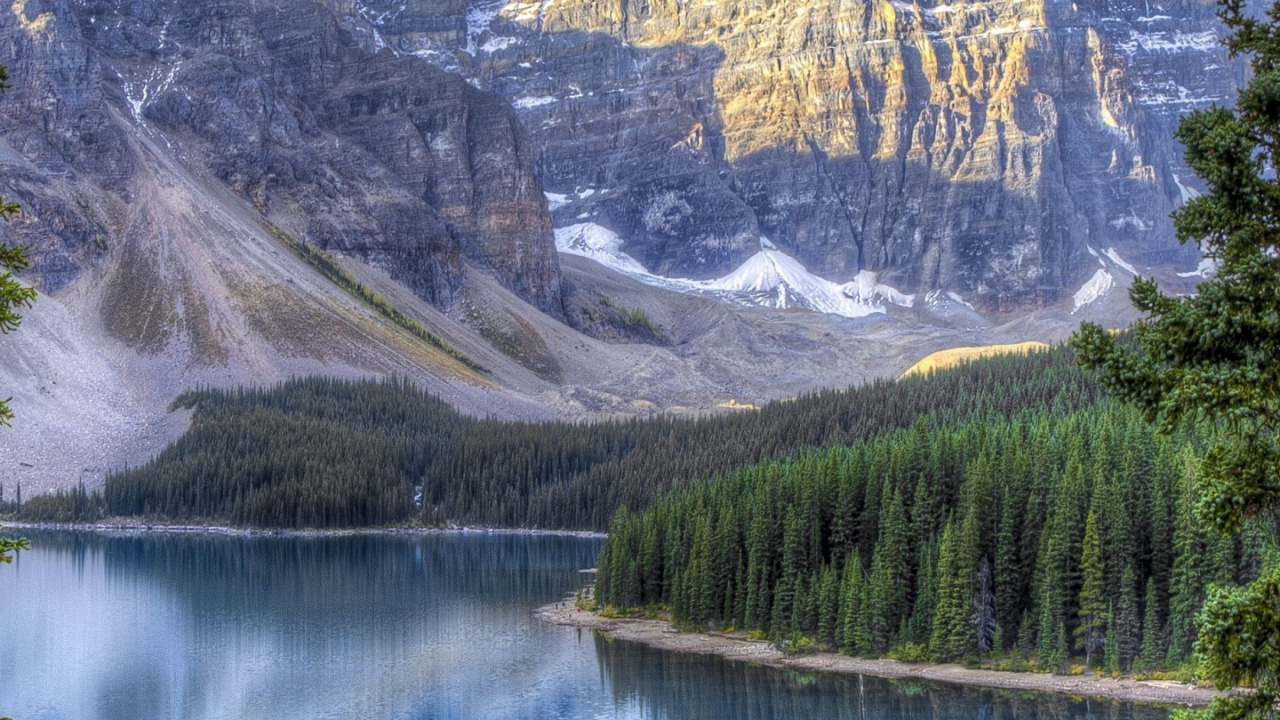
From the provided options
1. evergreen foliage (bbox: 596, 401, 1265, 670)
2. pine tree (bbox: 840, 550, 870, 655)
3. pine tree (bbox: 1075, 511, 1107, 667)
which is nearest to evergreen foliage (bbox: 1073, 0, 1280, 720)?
evergreen foliage (bbox: 596, 401, 1265, 670)

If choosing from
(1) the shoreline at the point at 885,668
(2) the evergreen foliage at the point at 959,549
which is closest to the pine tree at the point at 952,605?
(2) the evergreen foliage at the point at 959,549

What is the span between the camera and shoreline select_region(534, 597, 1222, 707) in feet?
219

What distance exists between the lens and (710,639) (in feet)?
283

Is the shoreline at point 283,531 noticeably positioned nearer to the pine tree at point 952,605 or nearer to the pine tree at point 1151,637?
Result: the pine tree at point 952,605

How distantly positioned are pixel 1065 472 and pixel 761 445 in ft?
244

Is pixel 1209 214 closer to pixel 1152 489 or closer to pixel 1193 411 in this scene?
pixel 1193 411

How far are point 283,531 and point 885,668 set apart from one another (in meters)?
108

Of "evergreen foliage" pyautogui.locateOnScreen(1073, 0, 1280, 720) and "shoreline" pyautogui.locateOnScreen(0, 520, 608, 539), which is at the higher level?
"evergreen foliage" pyautogui.locateOnScreen(1073, 0, 1280, 720)

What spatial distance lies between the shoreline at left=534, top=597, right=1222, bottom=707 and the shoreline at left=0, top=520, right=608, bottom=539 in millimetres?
75581

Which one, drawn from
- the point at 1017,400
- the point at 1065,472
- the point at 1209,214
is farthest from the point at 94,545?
Result: the point at 1209,214

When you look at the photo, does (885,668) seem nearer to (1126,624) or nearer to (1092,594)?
(1092,594)

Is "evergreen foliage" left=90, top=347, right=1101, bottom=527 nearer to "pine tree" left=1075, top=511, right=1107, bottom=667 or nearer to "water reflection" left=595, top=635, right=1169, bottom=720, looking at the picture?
"water reflection" left=595, top=635, right=1169, bottom=720

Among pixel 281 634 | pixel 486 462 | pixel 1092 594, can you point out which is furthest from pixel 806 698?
pixel 486 462

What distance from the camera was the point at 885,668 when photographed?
7525 centimetres
